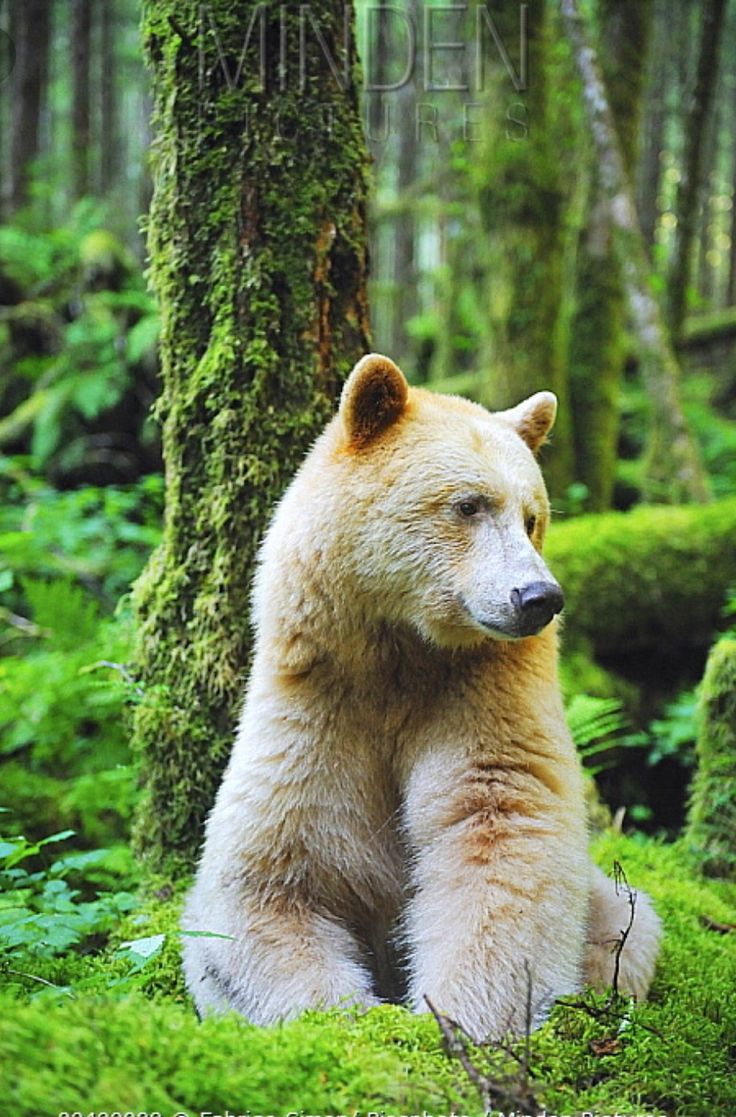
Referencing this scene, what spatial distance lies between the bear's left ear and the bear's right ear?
23.8 inches

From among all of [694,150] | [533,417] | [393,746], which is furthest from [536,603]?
[694,150]

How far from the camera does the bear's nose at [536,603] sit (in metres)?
3.12

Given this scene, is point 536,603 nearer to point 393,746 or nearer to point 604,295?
point 393,746

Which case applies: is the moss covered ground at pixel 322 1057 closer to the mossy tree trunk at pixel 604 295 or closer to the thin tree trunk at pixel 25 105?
the mossy tree trunk at pixel 604 295

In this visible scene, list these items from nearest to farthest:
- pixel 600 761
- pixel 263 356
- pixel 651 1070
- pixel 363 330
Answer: pixel 651 1070, pixel 263 356, pixel 363 330, pixel 600 761

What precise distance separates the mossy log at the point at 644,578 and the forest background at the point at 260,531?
0.08 feet

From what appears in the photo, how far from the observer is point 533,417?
4.02 metres

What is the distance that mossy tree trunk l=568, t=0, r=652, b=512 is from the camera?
39.1 ft

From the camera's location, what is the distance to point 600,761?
7613 mm

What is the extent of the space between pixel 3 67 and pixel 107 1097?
2409 cm

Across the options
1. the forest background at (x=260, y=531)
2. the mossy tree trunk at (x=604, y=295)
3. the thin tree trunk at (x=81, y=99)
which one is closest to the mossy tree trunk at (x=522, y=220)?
the forest background at (x=260, y=531)

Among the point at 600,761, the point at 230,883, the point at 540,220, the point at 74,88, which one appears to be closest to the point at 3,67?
the point at 74,88

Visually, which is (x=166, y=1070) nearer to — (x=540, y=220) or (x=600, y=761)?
(x=600, y=761)

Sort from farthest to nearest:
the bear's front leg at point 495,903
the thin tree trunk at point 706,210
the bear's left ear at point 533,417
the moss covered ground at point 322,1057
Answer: the thin tree trunk at point 706,210 < the bear's left ear at point 533,417 < the bear's front leg at point 495,903 < the moss covered ground at point 322,1057
